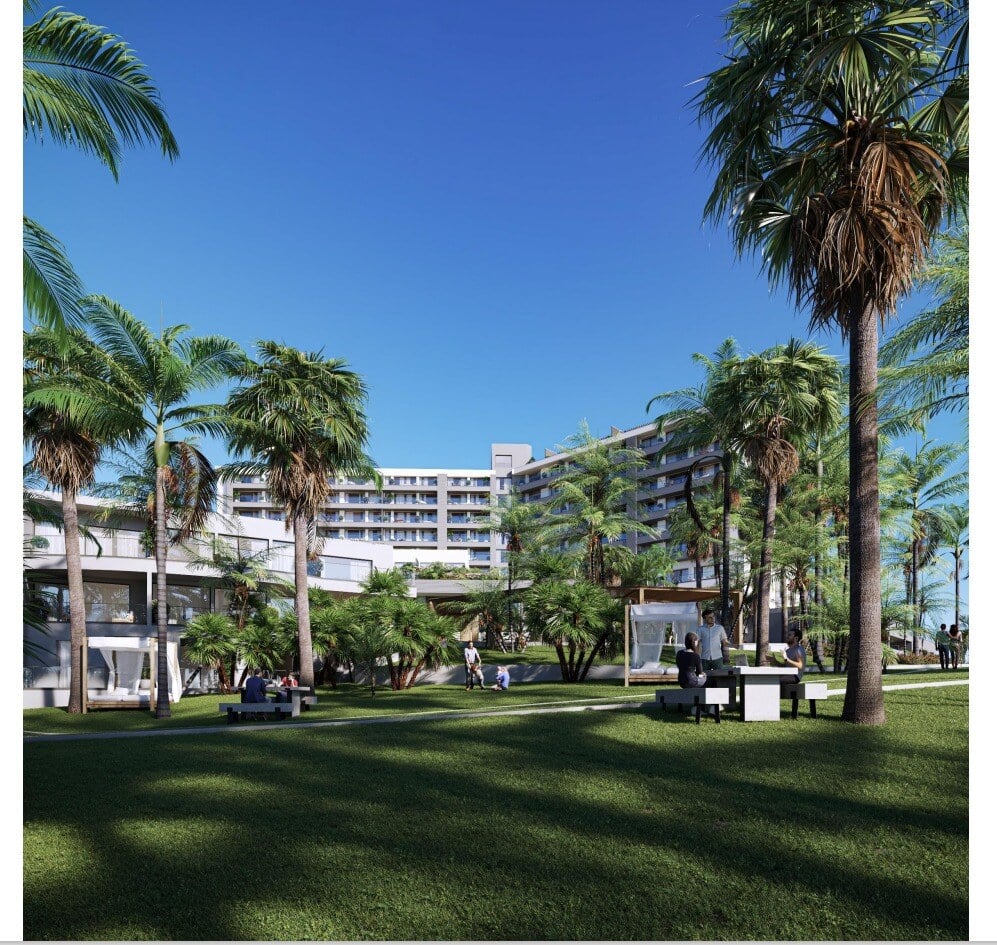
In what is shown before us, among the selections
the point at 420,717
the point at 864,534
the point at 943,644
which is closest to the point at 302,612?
the point at 420,717

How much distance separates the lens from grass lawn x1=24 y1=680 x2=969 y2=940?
5.21 meters

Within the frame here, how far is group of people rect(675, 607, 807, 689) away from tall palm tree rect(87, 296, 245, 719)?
40.5ft

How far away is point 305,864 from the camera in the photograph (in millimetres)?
6270

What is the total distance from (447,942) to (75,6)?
990cm

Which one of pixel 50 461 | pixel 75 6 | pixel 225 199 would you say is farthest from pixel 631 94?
pixel 50 461

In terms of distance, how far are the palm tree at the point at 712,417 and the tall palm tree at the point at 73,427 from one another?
17.2 m

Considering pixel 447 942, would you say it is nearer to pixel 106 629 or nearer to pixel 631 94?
pixel 631 94

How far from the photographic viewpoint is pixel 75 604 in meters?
22.8

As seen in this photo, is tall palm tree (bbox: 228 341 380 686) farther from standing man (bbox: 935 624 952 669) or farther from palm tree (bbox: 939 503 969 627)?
palm tree (bbox: 939 503 969 627)

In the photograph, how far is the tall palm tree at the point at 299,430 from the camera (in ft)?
83.7

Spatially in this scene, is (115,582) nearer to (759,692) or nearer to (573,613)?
(573,613)

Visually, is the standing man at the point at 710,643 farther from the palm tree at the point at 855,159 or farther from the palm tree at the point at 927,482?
the palm tree at the point at 927,482

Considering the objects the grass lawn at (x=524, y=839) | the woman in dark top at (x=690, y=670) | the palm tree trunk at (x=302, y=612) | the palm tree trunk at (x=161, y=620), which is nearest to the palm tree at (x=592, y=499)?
the palm tree trunk at (x=302, y=612)

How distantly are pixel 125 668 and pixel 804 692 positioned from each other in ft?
68.9
